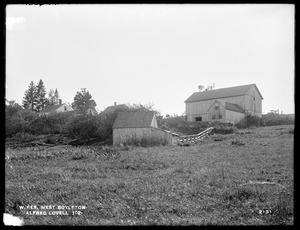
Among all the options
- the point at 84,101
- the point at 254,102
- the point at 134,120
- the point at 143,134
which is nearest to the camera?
the point at 143,134

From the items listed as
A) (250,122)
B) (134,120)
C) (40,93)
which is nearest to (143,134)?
(134,120)

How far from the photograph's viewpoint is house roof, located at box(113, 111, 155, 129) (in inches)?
967

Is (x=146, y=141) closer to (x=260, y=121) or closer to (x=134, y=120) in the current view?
(x=134, y=120)

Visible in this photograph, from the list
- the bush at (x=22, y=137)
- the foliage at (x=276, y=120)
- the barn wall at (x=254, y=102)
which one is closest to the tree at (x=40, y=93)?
the bush at (x=22, y=137)

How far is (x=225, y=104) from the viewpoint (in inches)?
1502

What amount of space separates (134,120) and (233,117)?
20.2 meters

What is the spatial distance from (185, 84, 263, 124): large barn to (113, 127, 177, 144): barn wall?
56.8ft

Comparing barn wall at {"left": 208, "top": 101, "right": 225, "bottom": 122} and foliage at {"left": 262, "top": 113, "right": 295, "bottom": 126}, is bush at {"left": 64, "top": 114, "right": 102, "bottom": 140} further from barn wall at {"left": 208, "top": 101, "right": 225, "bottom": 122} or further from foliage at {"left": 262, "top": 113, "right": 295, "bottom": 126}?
foliage at {"left": 262, "top": 113, "right": 295, "bottom": 126}

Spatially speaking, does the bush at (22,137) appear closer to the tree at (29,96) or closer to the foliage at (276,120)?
the tree at (29,96)

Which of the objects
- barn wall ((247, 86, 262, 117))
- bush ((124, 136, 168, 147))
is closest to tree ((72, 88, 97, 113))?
bush ((124, 136, 168, 147))

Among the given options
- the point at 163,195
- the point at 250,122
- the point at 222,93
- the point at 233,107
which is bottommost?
the point at 163,195

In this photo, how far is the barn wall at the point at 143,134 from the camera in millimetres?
23500

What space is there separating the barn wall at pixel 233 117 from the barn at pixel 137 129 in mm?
16718
